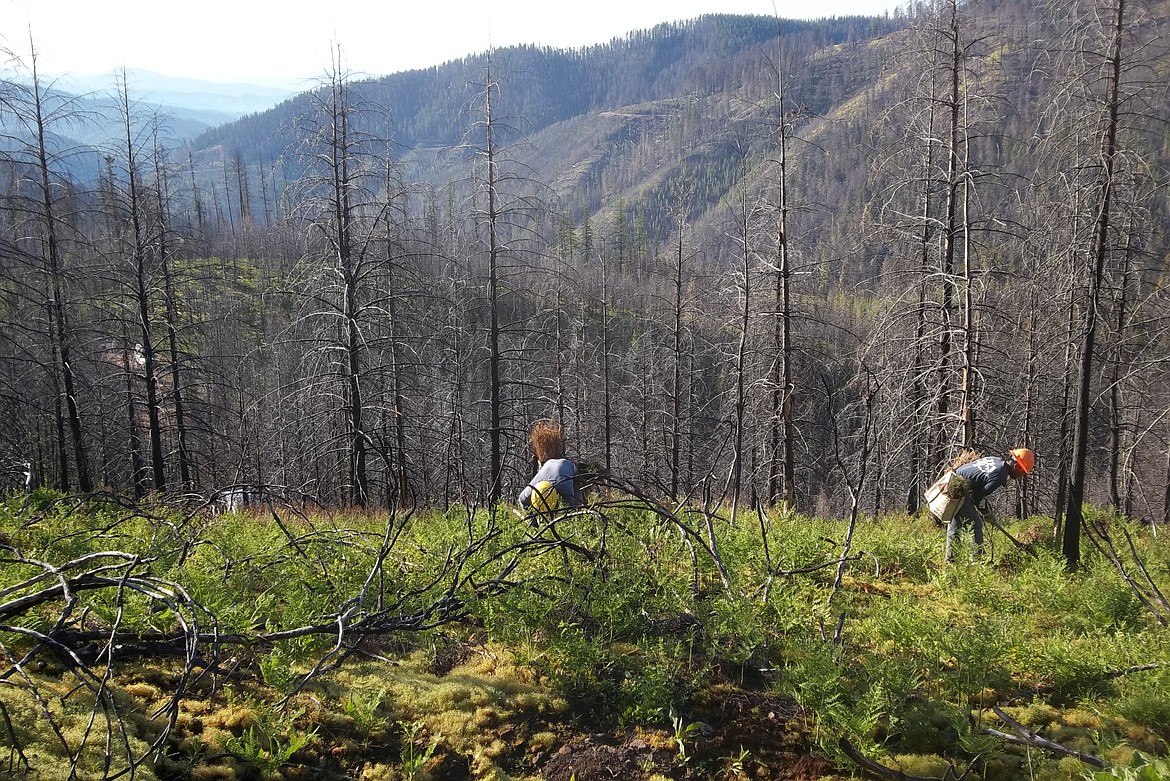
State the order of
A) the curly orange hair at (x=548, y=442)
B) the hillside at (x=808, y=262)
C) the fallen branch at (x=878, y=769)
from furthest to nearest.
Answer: the hillside at (x=808, y=262), the curly orange hair at (x=548, y=442), the fallen branch at (x=878, y=769)

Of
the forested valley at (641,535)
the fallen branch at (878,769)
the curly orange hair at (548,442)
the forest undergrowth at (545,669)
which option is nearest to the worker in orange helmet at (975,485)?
the forested valley at (641,535)

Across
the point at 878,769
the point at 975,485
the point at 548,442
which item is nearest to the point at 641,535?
the point at 548,442

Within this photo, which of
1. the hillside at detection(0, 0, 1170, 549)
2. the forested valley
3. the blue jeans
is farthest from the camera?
the hillside at detection(0, 0, 1170, 549)

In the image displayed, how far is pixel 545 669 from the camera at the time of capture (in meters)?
3.25

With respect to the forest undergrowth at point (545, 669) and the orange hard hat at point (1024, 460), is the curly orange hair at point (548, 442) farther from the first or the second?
the orange hard hat at point (1024, 460)

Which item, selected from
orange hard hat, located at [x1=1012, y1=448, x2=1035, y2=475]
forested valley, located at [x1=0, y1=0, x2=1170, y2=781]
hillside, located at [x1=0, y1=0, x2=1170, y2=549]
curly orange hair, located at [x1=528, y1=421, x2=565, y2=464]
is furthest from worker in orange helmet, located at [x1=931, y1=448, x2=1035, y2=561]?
curly orange hair, located at [x1=528, y1=421, x2=565, y2=464]

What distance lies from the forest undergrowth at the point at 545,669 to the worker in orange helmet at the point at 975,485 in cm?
170

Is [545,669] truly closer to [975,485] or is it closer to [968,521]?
[968,521]

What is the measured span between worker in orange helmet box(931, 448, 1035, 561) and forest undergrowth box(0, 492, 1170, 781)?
1702 mm

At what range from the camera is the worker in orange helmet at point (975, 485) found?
6.17m

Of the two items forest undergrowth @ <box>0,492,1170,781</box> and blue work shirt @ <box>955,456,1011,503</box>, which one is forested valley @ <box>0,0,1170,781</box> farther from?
blue work shirt @ <box>955,456,1011,503</box>

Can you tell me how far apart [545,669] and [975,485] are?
523cm

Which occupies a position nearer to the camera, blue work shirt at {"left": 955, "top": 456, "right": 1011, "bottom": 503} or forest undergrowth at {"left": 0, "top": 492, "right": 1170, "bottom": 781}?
forest undergrowth at {"left": 0, "top": 492, "right": 1170, "bottom": 781}

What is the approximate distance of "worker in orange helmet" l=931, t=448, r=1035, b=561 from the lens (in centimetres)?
617
